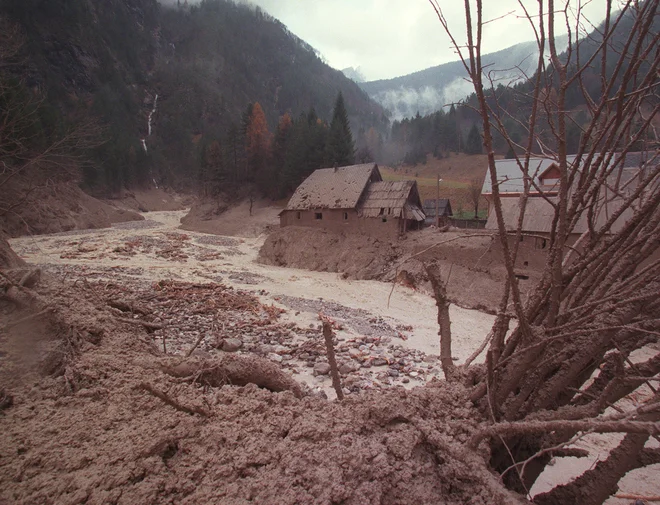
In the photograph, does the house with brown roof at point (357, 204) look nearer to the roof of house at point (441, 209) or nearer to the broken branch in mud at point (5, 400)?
the roof of house at point (441, 209)

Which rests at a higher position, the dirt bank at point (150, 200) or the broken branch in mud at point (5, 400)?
the broken branch in mud at point (5, 400)

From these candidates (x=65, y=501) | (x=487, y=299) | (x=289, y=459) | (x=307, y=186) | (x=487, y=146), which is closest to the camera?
(x=487, y=146)

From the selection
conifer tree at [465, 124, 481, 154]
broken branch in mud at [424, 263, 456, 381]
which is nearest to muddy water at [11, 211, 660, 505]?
broken branch in mud at [424, 263, 456, 381]

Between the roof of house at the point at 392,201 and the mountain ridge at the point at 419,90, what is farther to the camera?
the mountain ridge at the point at 419,90

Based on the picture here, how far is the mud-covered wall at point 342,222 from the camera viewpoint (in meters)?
21.6

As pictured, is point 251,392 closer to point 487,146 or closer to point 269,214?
point 487,146

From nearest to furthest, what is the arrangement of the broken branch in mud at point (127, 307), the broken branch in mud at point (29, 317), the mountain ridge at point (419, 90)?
the broken branch in mud at point (29, 317) < the broken branch in mud at point (127, 307) < the mountain ridge at point (419, 90)

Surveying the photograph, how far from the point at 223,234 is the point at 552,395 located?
35.6m

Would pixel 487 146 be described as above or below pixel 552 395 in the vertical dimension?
above

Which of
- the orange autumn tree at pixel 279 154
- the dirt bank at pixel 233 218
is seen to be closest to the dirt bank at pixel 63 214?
the dirt bank at pixel 233 218

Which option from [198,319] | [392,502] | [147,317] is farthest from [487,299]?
[392,502]

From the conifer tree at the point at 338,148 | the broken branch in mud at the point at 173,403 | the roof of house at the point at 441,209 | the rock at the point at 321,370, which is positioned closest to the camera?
the broken branch in mud at the point at 173,403

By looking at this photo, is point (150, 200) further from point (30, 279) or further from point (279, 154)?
point (30, 279)

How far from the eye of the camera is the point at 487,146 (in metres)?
1.61
